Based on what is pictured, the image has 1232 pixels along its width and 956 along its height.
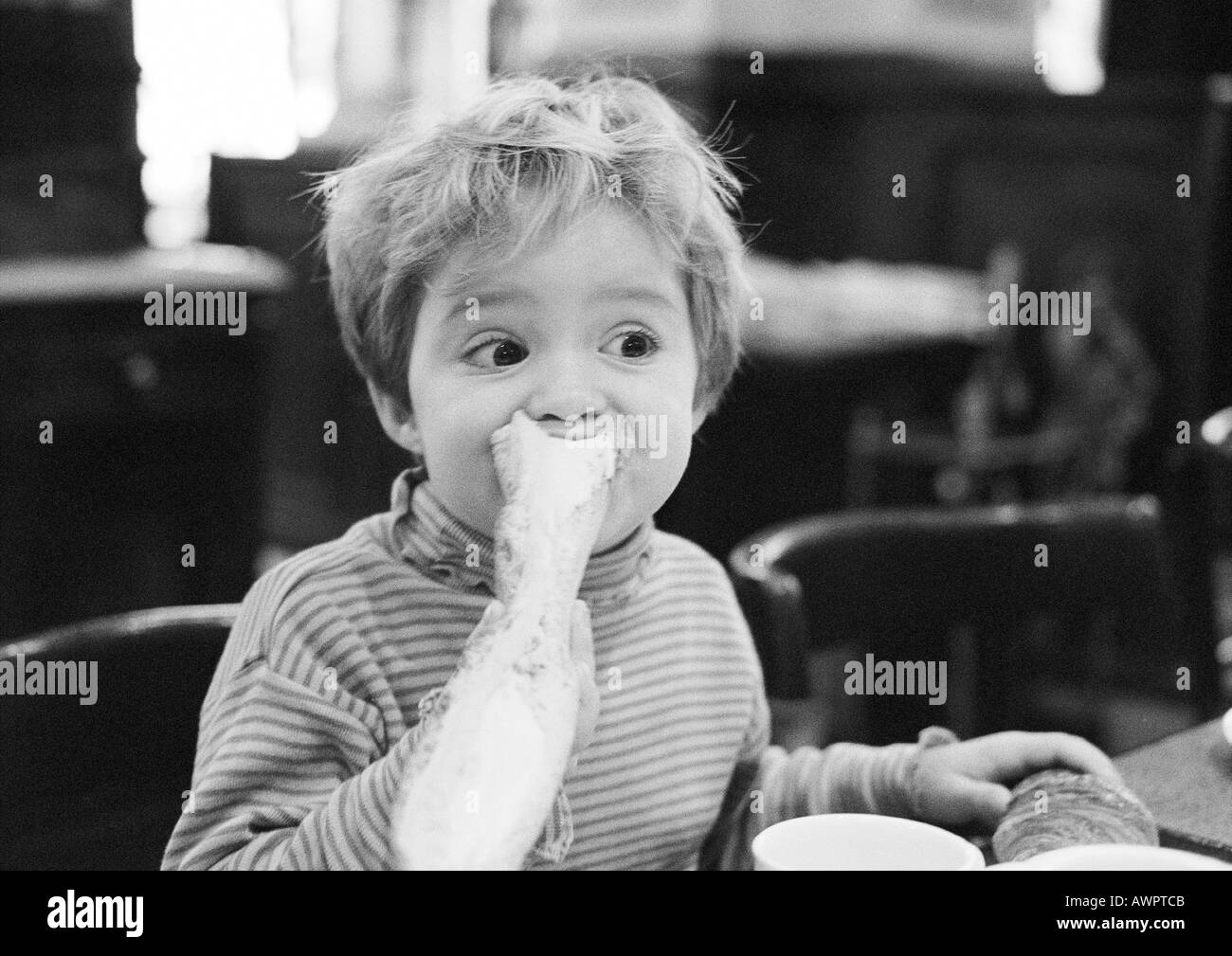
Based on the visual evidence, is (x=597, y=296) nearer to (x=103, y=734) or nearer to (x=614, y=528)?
(x=614, y=528)

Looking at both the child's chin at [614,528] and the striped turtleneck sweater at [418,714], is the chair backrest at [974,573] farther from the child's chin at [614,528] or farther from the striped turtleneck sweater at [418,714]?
the child's chin at [614,528]

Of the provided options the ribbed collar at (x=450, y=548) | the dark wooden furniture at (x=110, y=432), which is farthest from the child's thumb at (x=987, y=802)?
the dark wooden furniture at (x=110, y=432)

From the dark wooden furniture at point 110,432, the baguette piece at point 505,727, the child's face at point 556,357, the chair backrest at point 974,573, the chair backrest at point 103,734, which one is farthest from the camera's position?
the dark wooden furniture at point 110,432

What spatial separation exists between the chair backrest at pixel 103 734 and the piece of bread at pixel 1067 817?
0.37m

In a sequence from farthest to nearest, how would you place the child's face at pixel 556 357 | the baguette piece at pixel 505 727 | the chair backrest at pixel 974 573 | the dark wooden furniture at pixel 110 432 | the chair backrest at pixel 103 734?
the dark wooden furniture at pixel 110 432 → the chair backrest at pixel 974 573 → the chair backrest at pixel 103 734 → the child's face at pixel 556 357 → the baguette piece at pixel 505 727

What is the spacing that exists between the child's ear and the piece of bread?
320mm

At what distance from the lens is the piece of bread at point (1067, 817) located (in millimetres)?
656

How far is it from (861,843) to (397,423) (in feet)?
0.89

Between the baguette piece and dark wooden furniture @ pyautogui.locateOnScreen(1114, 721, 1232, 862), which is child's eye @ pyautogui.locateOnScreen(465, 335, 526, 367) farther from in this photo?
dark wooden furniture @ pyautogui.locateOnScreen(1114, 721, 1232, 862)

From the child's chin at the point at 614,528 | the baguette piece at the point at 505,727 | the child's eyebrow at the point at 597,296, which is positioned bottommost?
the baguette piece at the point at 505,727

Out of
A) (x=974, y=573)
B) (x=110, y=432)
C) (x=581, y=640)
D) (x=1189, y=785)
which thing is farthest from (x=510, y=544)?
(x=110, y=432)

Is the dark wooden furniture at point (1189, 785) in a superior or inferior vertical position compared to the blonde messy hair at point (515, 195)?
inferior

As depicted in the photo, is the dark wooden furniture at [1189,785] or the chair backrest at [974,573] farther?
the chair backrest at [974,573]

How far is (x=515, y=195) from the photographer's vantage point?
582mm
